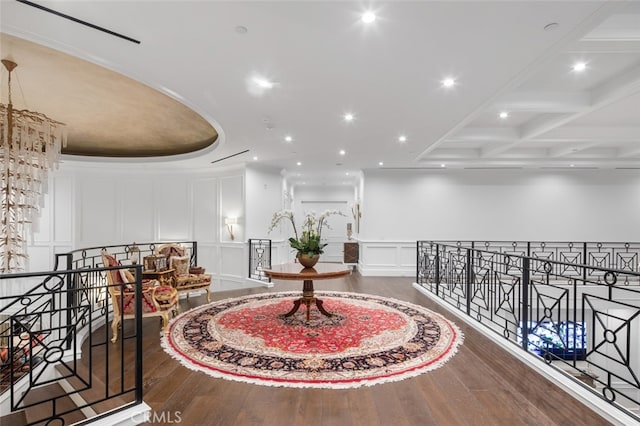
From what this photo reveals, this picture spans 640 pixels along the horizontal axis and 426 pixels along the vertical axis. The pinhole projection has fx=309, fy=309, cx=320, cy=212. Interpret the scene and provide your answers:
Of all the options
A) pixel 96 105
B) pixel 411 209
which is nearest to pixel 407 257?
pixel 411 209

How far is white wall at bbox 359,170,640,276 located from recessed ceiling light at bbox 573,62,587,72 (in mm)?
5100

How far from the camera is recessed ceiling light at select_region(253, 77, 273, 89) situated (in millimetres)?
3363

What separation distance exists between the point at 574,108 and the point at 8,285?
12274mm

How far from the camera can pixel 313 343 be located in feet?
12.1

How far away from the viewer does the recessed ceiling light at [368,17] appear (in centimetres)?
229

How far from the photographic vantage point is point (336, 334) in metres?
3.99

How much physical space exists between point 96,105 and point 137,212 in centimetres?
443

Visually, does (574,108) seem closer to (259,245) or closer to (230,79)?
(230,79)

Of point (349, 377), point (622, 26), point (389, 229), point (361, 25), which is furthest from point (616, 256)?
point (361, 25)

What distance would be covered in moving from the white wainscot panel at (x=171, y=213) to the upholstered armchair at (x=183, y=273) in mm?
2529

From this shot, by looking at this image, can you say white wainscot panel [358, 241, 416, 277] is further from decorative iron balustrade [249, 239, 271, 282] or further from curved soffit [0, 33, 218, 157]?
curved soffit [0, 33, 218, 157]

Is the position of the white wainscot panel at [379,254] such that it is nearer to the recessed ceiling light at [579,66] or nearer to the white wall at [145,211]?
the white wall at [145,211]

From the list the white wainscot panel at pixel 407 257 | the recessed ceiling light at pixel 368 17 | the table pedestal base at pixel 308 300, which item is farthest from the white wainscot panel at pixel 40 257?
the recessed ceiling light at pixel 368 17

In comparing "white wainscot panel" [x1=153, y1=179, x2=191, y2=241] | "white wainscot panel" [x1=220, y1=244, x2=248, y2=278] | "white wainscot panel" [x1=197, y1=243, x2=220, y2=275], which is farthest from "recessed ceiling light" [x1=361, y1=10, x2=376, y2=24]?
"white wainscot panel" [x1=153, y1=179, x2=191, y2=241]
